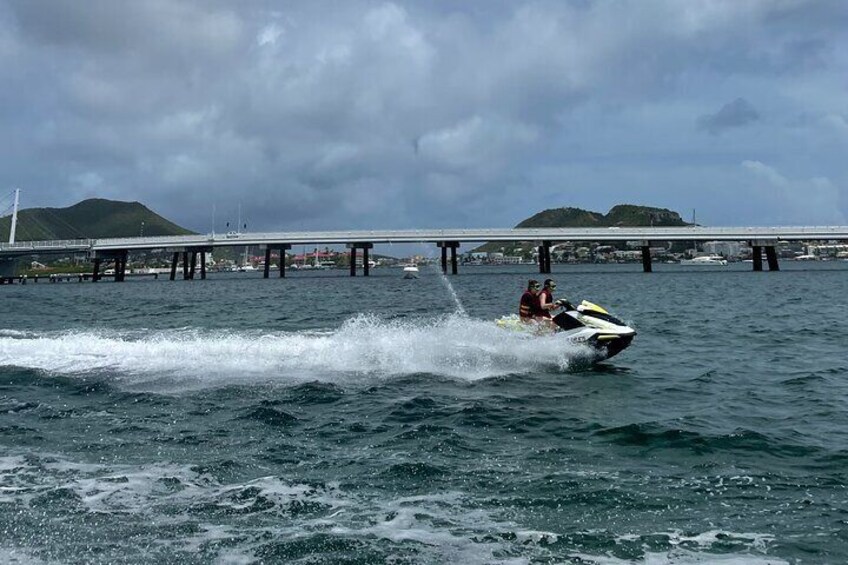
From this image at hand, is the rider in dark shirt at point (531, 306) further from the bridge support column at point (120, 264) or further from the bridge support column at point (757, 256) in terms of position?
the bridge support column at point (120, 264)

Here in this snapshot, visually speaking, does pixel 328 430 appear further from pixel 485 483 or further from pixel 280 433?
pixel 485 483

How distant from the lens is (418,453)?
11031 mm

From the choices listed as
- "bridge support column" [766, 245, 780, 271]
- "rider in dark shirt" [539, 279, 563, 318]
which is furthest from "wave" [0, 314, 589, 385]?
"bridge support column" [766, 245, 780, 271]

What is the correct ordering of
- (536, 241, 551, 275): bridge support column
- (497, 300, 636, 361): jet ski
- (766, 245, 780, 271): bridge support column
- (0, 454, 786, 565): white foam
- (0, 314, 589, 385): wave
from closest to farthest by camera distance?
(0, 454, 786, 565): white foam, (0, 314, 589, 385): wave, (497, 300, 636, 361): jet ski, (766, 245, 780, 271): bridge support column, (536, 241, 551, 275): bridge support column

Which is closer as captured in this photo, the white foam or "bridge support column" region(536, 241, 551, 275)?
the white foam

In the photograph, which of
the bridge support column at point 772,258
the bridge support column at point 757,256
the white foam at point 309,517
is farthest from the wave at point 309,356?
the bridge support column at point 772,258

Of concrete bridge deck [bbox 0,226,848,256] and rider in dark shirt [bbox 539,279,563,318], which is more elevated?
concrete bridge deck [bbox 0,226,848,256]

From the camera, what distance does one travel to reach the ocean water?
762 cm

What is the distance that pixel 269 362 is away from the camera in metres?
19.3

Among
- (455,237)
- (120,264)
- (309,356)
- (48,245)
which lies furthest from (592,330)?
(120,264)

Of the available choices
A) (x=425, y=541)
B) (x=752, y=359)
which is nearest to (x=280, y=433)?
(x=425, y=541)

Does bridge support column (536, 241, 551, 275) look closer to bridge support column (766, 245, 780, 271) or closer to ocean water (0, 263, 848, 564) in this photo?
bridge support column (766, 245, 780, 271)

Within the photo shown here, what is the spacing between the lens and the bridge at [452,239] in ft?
376

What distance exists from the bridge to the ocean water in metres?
98.3
